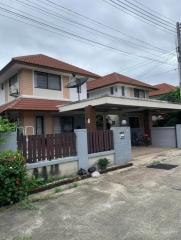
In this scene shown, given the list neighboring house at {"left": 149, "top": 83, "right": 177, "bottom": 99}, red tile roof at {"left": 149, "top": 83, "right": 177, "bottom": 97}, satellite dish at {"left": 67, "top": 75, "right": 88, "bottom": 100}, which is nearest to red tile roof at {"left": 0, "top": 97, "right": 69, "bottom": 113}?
satellite dish at {"left": 67, "top": 75, "right": 88, "bottom": 100}

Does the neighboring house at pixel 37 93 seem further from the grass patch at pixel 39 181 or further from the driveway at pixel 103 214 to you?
the driveway at pixel 103 214

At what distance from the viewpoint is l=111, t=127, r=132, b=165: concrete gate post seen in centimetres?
1033

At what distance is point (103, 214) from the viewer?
4953 millimetres

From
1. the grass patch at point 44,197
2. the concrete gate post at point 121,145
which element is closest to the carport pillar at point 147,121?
the concrete gate post at point 121,145

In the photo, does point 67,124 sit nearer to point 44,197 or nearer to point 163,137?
point 163,137

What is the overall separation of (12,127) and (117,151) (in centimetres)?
498

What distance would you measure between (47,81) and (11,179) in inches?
406

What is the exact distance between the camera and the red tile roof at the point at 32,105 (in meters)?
12.8

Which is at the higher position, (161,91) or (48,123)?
(161,91)

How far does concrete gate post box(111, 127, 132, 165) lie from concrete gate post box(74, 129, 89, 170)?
1.76 m

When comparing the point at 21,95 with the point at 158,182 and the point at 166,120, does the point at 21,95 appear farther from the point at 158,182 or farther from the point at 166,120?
the point at 166,120

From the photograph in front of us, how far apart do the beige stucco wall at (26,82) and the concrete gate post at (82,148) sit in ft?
21.5

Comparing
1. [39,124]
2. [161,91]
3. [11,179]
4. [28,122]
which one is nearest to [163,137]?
[39,124]

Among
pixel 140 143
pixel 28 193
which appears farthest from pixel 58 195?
pixel 140 143
